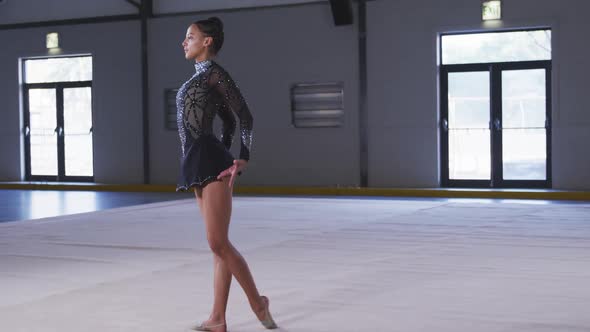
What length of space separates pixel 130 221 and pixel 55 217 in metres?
1.08

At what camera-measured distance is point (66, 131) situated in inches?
680

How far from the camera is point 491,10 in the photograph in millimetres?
13578

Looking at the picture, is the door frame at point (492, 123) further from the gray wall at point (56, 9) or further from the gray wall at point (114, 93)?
the gray wall at point (56, 9)

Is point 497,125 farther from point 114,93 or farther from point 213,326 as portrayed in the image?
point 213,326

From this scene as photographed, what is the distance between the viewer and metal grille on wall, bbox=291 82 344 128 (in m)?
14.7

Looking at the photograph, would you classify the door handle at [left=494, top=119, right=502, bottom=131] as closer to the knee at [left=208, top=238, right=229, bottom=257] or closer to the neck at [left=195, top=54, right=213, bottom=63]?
the neck at [left=195, top=54, right=213, bottom=63]

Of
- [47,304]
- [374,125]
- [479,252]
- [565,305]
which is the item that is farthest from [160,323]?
[374,125]

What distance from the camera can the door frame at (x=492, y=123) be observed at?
1361 centimetres

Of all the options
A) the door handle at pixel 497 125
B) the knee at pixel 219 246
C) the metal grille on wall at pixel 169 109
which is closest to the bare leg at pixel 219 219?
the knee at pixel 219 246

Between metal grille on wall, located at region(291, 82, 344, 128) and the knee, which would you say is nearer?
the knee

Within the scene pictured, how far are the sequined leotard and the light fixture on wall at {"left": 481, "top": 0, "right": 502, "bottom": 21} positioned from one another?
34.6ft

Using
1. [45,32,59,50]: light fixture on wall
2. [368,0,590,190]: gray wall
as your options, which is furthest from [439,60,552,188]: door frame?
[45,32,59,50]: light fixture on wall

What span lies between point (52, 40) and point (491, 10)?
8.77m

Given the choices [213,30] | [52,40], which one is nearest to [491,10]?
[52,40]
